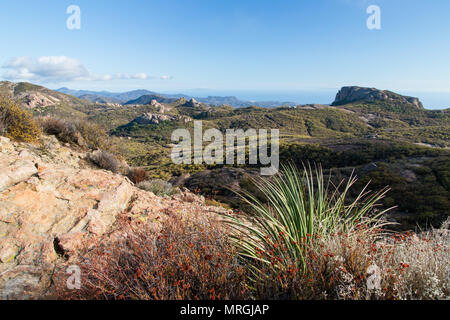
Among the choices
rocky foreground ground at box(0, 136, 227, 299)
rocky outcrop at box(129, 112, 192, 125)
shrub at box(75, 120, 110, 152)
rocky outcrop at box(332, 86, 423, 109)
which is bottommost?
rocky foreground ground at box(0, 136, 227, 299)

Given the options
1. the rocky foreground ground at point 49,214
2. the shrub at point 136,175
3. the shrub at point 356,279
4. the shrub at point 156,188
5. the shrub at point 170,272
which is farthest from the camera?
the shrub at point 136,175

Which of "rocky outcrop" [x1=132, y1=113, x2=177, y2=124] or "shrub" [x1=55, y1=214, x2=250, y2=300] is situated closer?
"shrub" [x1=55, y1=214, x2=250, y2=300]

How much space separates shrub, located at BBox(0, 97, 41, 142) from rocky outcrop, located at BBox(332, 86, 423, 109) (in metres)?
139

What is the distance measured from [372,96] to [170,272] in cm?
14698

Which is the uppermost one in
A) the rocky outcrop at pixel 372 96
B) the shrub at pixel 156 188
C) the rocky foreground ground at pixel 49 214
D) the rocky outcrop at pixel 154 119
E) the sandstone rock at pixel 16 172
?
the rocky outcrop at pixel 372 96

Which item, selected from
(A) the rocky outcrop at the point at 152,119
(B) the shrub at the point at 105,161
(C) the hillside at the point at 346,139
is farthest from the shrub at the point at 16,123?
(A) the rocky outcrop at the point at 152,119

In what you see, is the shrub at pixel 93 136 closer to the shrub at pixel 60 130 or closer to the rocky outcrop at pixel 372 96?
the shrub at pixel 60 130

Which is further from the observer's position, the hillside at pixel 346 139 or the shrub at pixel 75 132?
the hillside at pixel 346 139

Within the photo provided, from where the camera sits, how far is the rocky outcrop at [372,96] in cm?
10806

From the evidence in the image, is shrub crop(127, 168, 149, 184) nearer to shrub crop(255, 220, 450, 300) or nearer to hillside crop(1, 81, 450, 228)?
hillside crop(1, 81, 450, 228)

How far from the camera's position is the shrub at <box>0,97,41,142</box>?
5.65 meters

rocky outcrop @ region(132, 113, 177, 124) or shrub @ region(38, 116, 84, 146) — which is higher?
rocky outcrop @ region(132, 113, 177, 124)

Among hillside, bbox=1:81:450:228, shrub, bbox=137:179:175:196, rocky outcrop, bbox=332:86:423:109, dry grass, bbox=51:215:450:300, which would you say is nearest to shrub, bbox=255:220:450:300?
dry grass, bbox=51:215:450:300

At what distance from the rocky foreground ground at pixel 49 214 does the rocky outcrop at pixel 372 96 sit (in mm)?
138166
